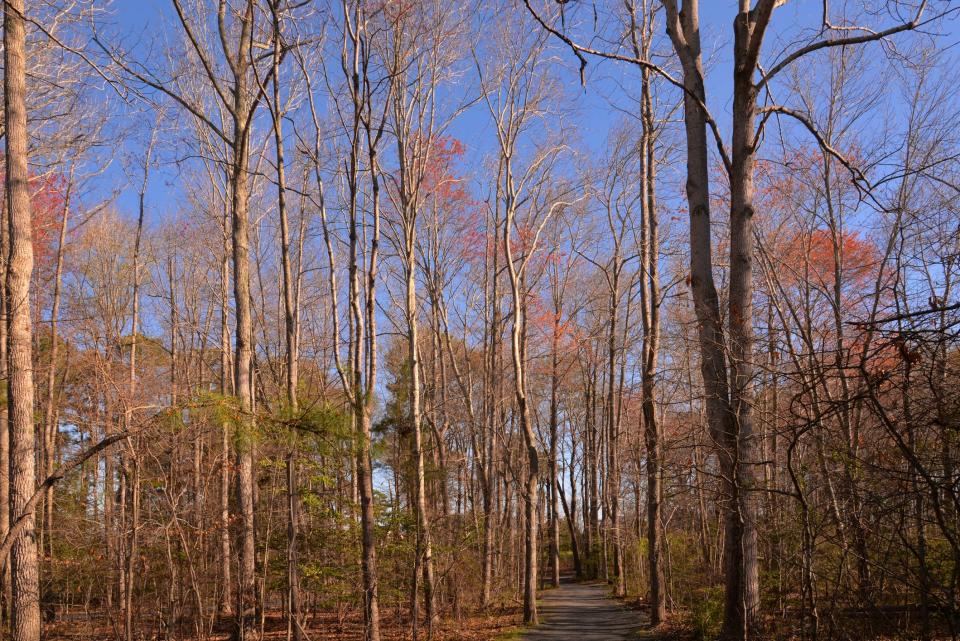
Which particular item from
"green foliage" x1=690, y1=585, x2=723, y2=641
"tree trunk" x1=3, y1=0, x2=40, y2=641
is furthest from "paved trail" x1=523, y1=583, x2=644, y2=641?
"tree trunk" x1=3, y1=0, x2=40, y2=641

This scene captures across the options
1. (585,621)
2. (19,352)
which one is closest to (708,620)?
(585,621)

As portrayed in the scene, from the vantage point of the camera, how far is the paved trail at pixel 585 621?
A: 1057 centimetres

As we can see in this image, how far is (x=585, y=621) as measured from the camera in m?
12.8

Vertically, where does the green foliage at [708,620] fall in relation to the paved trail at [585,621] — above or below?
above

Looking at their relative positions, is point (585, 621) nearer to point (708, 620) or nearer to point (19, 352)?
point (708, 620)

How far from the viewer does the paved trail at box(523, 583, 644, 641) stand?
10570 mm

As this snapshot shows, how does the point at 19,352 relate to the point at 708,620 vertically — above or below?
above

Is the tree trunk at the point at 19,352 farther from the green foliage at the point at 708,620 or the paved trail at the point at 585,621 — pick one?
the green foliage at the point at 708,620

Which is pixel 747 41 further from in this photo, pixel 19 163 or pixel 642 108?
pixel 19 163

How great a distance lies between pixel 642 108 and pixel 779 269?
282 inches

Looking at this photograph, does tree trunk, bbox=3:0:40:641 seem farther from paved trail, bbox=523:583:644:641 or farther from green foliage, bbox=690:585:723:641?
green foliage, bbox=690:585:723:641

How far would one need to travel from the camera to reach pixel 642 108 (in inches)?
489

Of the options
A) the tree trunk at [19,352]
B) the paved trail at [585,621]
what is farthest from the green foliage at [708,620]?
the tree trunk at [19,352]

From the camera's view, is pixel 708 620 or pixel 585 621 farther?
pixel 585 621
